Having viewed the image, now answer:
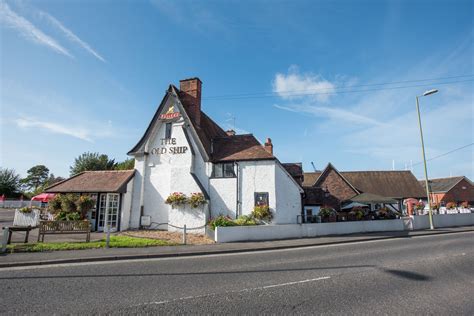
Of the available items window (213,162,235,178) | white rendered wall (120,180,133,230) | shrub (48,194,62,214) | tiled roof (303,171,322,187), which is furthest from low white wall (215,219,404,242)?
tiled roof (303,171,322,187)

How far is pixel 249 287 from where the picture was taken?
6242mm

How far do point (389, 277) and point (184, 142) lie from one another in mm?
15833

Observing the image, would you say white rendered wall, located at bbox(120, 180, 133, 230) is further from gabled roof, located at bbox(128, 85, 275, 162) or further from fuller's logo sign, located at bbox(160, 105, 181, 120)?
fuller's logo sign, located at bbox(160, 105, 181, 120)

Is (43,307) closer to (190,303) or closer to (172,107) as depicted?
(190,303)

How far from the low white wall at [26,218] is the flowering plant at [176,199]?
10.8m

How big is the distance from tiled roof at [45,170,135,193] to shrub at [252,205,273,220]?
9632 millimetres

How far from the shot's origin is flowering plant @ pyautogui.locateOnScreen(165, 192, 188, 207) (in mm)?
17734

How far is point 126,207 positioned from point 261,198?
10079 millimetres

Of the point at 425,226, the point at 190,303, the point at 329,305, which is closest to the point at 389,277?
the point at 329,305

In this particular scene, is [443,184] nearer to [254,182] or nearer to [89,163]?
[254,182]

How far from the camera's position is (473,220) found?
24.8 meters

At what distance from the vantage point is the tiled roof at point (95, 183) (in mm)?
18484

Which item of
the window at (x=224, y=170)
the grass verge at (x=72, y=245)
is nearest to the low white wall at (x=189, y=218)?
the window at (x=224, y=170)

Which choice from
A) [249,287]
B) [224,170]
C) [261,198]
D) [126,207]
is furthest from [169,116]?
[249,287]
